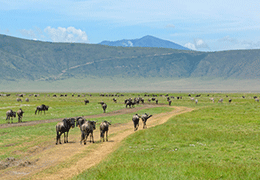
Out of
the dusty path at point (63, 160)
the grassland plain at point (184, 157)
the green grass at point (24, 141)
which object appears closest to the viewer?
the grassland plain at point (184, 157)

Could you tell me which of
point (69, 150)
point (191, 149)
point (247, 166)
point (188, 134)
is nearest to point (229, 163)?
point (247, 166)

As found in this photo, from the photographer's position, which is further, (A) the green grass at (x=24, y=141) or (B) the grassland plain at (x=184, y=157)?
(A) the green grass at (x=24, y=141)

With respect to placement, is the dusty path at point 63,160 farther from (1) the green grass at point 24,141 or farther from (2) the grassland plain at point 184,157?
(1) the green grass at point 24,141

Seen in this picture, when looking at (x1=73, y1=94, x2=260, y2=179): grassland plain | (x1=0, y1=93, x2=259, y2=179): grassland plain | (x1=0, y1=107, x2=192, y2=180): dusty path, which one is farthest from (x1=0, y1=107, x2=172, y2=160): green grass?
(x1=73, y1=94, x2=260, y2=179): grassland plain

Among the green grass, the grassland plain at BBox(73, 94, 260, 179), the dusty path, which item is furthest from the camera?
the green grass

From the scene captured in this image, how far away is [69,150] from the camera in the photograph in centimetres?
2048

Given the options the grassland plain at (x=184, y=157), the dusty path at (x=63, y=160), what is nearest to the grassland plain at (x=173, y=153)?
the grassland plain at (x=184, y=157)

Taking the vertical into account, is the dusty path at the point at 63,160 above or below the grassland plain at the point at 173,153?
below

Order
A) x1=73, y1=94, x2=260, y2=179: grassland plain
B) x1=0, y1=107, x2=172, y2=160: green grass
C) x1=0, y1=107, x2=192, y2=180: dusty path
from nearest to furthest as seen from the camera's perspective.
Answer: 1. x1=73, y1=94, x2=260, y2=179: grassland plain
2. x1=0, y1=107, x2=192, y2=180: dusty path
3. x1=0, y1=107, x2=172, y2=160: green grass

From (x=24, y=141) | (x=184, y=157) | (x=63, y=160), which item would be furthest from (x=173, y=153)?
(x=24, y=141)

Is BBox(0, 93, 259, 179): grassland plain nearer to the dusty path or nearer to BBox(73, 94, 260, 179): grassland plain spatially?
BBox(73, 94, 260, 179): grassland plain

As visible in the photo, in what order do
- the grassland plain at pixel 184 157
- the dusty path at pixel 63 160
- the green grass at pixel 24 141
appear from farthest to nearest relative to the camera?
the green grass at pixel 24 141 → the dusty path at pixel 63 160 → the grassland plain at pixel 184 157

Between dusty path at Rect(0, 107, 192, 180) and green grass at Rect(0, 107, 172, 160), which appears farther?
green grass at Rect(0, 107, 172, 160)

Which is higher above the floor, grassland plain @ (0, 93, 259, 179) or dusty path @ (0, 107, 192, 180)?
grassland plain @ (0, 93, 259, 179)
